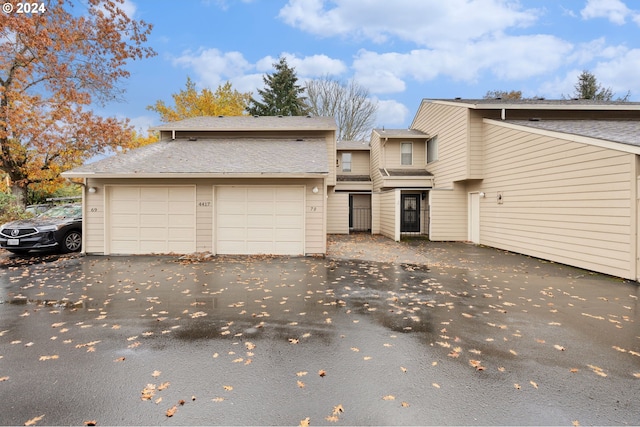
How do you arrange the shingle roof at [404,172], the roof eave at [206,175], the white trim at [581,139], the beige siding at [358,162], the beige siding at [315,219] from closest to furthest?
the white trim at [581,139]
the roof eave at [206,175]
the beige siding at [315,219]
the shingle roof at [404,172]
the beige siding at [358,162]

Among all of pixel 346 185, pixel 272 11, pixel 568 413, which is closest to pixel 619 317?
pixel 568 413

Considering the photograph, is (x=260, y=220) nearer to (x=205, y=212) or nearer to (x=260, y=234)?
(x=260, y=234)

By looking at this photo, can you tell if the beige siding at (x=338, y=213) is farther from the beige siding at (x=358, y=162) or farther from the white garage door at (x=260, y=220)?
the white garage door at (x=260, y=220)

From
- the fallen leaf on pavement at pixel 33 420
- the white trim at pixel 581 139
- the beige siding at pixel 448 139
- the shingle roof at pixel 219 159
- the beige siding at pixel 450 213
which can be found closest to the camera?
the fallen leaf on pavement at pixel 33 420

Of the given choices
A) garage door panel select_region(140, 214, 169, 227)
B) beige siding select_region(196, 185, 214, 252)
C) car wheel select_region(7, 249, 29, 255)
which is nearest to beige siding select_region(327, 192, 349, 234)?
beige siding select_region(196, 185, 214, 252)

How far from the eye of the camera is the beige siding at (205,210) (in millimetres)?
9992

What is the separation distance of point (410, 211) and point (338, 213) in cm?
380

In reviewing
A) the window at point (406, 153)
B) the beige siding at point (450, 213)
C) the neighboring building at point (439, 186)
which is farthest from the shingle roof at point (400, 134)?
the beige siding at point (450, 213)

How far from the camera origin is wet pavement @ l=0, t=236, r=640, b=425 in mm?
2465

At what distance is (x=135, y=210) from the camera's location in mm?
10133

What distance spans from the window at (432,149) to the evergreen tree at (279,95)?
1391 centimetres

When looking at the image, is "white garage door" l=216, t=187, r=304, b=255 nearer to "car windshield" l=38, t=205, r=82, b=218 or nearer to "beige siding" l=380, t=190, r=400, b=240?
"car windshield" l=38, t=205, r=82, b=218

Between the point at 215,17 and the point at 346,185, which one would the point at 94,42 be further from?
the point at 346,185

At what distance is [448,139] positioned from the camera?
13844mm
